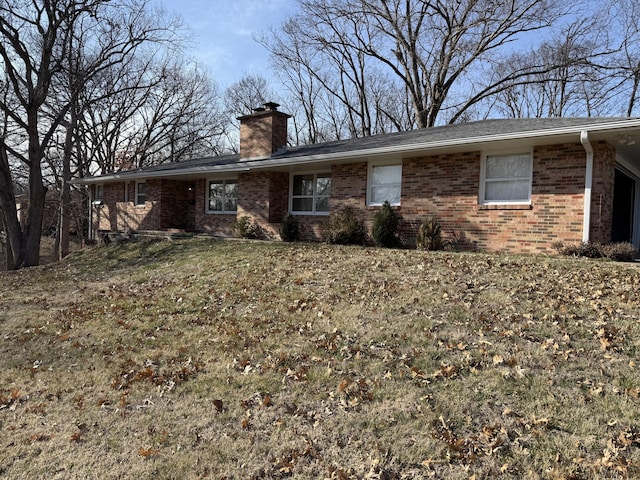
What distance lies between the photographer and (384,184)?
12055mm

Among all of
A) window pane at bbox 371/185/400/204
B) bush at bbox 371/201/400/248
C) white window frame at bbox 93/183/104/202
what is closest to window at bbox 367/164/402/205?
window pane at bbox 371/185/400/204

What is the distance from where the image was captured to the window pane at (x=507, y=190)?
985 centimetres

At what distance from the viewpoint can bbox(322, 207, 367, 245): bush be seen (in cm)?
1171

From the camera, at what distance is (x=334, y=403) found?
3863 mm

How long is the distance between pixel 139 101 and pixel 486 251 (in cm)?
2573

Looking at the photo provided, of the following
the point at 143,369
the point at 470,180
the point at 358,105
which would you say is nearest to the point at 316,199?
the point at 470,180

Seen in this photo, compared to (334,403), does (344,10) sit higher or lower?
higher

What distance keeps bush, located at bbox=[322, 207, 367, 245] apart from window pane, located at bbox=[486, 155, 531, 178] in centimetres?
348

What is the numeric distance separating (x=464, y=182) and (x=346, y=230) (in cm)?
319

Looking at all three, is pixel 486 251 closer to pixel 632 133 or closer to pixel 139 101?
pixel 632 133

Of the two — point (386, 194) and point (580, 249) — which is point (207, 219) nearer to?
point (386, 194)

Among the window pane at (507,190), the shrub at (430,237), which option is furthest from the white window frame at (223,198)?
the window pane at (507,190)

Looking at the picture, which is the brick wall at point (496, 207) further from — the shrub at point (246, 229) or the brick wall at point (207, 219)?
the brick wall at point (207, 219)

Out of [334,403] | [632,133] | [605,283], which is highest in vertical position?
[632,133]
